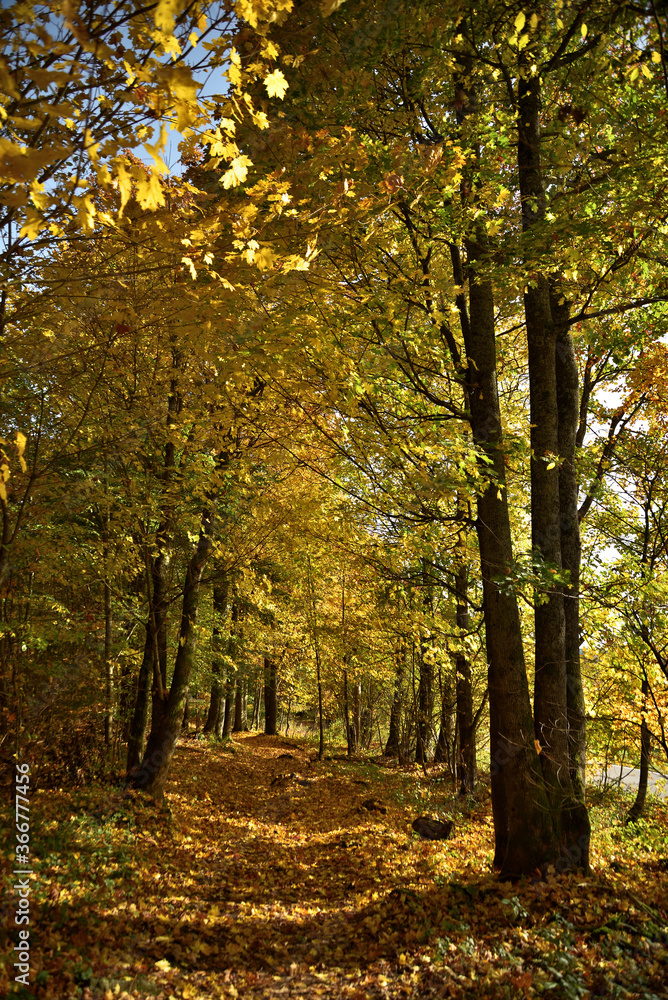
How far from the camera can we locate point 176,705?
7.71 meters

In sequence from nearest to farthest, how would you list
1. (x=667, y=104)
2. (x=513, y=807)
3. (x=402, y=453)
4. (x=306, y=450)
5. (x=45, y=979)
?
(x=45, y=979)
(x=667, y=104)
(x=402, y=453)
(x=513, y=807)
(x=306, y=450)

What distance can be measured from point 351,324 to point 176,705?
19.9ft

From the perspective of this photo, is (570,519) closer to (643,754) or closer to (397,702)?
(643,754)

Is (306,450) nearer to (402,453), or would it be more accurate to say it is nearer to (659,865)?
(402,453)

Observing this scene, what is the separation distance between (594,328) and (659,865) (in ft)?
20.0

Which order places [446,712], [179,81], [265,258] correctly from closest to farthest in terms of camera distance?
[179,81] < [265,258] < [446,712]

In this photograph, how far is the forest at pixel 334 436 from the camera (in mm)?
2922

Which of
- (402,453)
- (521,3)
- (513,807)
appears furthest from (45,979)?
(521,3)

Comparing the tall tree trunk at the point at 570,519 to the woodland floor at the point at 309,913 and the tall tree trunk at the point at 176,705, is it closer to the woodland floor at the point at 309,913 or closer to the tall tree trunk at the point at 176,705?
the woodland floor at the point at 309,913

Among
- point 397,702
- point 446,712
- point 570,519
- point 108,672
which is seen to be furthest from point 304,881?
point 397,702

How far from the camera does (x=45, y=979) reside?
3.20 m

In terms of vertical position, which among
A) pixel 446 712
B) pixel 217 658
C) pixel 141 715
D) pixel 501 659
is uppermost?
pixel 501 659

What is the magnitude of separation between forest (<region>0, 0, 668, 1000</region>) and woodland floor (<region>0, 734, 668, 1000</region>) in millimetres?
38

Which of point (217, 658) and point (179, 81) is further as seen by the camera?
point (217, 658)
